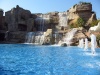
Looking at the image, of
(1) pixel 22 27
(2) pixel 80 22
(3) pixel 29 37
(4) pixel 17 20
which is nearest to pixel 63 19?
(2) pixel 80 22

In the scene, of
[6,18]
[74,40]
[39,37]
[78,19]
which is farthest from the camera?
[6,18]

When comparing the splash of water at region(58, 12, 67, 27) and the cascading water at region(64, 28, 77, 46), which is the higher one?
the splash of water at region(58, 12, 67, 27)

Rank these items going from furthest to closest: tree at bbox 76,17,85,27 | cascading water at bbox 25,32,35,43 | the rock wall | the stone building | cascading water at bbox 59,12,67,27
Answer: cascading water at bbox 59,12,67,27 → the stone building → the rock wall → tree at bbox 76,17,85,27 → cascading water at bbox 25,32,35,43

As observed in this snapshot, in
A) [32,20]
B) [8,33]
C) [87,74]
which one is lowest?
[87,74]

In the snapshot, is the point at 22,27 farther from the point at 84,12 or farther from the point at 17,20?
the point at 84,12

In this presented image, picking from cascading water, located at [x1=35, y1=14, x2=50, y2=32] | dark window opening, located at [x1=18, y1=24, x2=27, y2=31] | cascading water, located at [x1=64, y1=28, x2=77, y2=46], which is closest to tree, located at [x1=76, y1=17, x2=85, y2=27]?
cascading water, located at [x1=64, y1=28, x2=77, y2=46]

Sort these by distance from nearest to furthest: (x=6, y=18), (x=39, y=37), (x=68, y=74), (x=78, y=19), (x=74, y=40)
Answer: (x=68, y=74) < (x=74, y=40) < (x=39, y=37) < (x=78, y=19) < (x=6, y=18)

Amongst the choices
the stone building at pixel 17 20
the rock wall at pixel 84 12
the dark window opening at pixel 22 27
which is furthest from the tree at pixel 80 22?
the dark window opening at pixel 22 27

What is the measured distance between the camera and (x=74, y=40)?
23422mm

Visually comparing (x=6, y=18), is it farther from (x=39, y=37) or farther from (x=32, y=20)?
(x=39, y=37)

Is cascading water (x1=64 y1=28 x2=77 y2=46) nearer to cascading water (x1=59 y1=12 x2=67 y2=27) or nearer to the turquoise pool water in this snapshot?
cascading water (x1=59 y1=12 x2=67 y2=27)

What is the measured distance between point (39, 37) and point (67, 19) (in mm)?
6873

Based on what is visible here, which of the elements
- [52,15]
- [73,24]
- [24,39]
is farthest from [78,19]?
[24,39]

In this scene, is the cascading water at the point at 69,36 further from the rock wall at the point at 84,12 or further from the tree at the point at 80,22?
the rock wall at the point at 84,12
